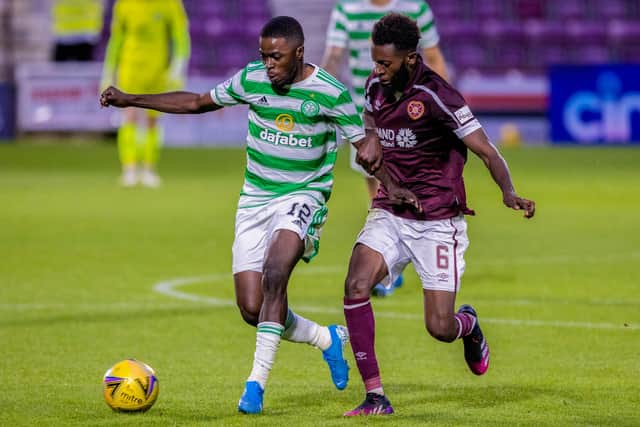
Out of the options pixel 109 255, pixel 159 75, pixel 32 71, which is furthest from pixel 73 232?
pixel 32 71

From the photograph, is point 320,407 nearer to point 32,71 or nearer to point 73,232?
point 73,232

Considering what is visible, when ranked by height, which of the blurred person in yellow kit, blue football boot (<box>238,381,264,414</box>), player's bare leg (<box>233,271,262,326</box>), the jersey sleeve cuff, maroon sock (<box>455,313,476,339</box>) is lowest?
the blurred person in yellow kit

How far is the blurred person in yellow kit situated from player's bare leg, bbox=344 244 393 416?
12.7m

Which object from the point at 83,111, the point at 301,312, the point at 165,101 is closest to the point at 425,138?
the point at 165,101

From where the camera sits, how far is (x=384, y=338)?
26.5 feet

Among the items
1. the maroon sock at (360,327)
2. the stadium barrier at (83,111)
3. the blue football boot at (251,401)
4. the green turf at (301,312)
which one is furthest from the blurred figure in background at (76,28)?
the blue football boot at (251,401)

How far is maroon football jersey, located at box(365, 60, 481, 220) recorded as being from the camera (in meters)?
6.39

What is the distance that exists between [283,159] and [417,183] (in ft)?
2.14

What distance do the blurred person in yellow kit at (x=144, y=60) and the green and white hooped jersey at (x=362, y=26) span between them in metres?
8.29

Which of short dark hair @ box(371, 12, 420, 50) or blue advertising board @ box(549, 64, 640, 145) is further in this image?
blue advertising board @ box(549, 64, 640, 145)

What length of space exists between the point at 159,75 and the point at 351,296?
13439mm

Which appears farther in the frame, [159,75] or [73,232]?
[159,75]

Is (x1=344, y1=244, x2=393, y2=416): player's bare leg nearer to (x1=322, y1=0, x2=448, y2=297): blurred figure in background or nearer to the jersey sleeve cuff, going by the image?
the jersey sleeve cuff

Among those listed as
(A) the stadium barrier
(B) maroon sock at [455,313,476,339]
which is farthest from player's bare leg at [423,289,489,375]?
(A) the stadium barrier
